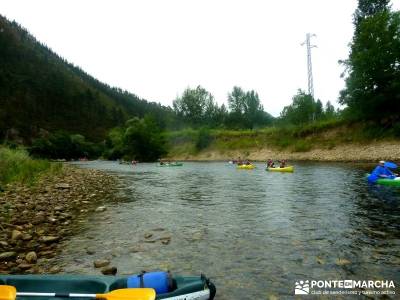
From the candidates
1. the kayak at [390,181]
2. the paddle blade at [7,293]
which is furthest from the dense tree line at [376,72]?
the paddle blade at [7,293]

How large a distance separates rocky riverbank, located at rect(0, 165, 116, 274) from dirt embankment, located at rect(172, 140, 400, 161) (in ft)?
121

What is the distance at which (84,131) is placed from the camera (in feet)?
560

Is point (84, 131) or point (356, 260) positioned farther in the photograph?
point (84, 131)

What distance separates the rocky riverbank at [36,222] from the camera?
7.43 m

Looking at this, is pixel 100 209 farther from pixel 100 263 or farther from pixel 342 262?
pixel 342 262

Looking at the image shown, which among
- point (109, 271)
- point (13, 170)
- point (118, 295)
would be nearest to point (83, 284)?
point (118, 295)

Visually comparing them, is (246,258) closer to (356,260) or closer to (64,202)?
(356,260)

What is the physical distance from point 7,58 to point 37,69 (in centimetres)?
1559

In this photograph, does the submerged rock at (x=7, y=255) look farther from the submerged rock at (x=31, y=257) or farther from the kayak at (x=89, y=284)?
the kayak at (x=89, y=284)

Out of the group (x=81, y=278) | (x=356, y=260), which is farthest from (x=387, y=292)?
(x=81, y=278)

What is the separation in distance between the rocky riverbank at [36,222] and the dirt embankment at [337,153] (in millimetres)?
36906

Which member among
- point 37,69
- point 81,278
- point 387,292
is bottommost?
point 387,292

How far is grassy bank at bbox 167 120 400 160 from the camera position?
48156 millimetres

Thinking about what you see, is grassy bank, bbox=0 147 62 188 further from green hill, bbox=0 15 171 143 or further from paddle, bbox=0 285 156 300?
green hill, bbox=0 15 171 143
